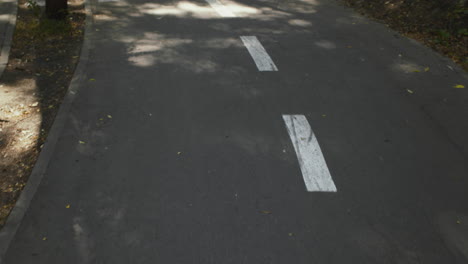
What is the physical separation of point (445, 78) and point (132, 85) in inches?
207

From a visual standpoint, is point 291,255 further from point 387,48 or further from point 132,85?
point 387,48

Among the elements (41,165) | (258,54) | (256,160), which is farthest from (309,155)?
(258,54)

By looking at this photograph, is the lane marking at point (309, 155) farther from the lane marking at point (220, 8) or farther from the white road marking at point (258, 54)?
the lane marking at point (220, 8)

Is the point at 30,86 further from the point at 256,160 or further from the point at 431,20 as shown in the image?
the point at 431,20

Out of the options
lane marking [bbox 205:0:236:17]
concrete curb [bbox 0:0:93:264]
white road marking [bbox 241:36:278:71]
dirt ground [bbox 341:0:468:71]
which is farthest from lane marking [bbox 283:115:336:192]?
lane marking [bbox 205:0:236:17]

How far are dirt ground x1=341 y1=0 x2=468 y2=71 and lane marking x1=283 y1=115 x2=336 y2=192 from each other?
3.91 metres

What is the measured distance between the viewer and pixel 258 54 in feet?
26.1

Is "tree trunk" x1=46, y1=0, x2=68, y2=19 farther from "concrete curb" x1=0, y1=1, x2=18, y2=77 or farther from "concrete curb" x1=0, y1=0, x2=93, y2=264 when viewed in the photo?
"concrete curb" x1=0, y1=0, x2=93, y2=264

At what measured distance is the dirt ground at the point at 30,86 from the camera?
492cm

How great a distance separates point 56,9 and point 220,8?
4.06m

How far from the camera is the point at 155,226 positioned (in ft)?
13.0

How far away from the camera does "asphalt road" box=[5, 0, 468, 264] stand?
3.79m

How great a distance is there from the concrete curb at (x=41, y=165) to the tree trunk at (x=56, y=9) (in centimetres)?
215

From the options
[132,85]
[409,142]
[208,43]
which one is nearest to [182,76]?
[132,85]
